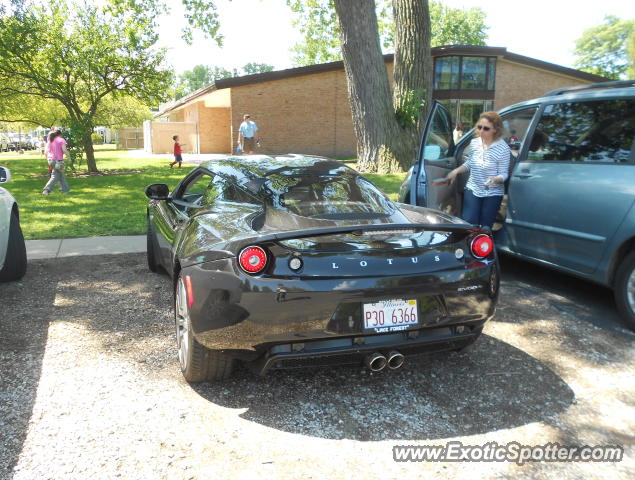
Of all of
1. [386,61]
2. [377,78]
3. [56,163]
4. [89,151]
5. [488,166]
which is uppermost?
[386,61]

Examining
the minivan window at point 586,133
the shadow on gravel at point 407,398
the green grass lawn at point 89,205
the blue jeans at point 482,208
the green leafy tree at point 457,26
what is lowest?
the shadow on gravel at point 407,398

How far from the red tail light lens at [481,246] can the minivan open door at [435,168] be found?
2297mm

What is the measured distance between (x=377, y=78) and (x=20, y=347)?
10317 mm

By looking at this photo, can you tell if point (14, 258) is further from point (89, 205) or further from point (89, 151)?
Result: point (89, 151)

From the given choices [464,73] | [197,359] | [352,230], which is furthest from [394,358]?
[464,73]

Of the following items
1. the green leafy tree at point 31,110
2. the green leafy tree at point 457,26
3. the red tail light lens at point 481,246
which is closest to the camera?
the red tail light lens at point 481,246

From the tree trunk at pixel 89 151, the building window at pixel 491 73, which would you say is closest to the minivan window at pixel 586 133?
the tree trunk at pixel 89 151

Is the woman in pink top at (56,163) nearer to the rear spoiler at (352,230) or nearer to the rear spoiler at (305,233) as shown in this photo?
the rear spoiler at (305,233)

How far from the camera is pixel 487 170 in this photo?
5.31m

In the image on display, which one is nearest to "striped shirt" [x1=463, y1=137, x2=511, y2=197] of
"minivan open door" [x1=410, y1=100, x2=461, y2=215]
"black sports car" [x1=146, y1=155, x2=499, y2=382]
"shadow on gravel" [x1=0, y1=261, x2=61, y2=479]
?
"minivan open door" [x1=410, y1=100, x2=461, y2=215]

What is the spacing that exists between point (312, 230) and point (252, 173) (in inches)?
47.4

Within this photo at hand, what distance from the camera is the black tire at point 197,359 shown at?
3189 mm

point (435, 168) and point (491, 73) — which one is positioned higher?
point (491, 73)

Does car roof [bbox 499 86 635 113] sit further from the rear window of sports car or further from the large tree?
the large tree
